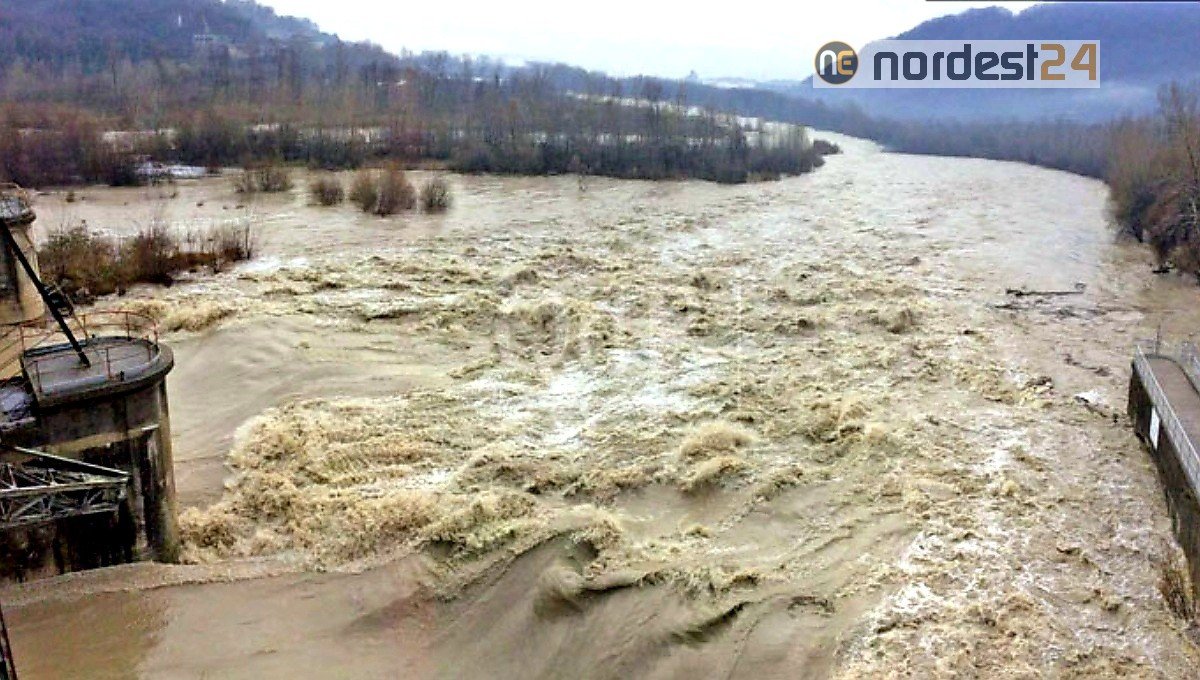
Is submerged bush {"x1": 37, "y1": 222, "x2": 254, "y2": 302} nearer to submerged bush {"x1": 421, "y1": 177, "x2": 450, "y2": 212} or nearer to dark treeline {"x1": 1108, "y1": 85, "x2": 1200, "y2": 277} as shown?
submerged bush {"x1": 421, "y1": 177, "x2": 450, "y2": 212}

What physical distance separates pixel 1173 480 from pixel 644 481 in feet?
21.4

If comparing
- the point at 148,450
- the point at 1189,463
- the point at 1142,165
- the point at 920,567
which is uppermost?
the point at 1142,165

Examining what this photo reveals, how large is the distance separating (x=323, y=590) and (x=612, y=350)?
8655mm

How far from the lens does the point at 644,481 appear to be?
12.5 m

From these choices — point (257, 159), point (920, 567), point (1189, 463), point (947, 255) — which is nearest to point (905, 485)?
point (920, 567)

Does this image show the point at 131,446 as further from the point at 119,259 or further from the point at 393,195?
the point at 393,195

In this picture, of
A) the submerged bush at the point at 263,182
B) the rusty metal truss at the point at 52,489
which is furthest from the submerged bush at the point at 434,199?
the rusty metal truss at the point at 52,489

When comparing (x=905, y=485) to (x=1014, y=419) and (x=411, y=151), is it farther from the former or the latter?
(x=411, y=151)

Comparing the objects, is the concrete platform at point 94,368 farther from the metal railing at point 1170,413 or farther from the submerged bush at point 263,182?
the submerged bush at point 263,182

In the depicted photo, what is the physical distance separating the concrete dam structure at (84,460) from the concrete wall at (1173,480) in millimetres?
11052

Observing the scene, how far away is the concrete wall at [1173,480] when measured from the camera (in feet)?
34.1

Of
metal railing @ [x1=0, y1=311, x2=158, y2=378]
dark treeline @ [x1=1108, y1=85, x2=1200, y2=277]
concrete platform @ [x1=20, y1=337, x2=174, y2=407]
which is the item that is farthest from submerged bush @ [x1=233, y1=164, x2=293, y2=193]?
dark treeline @ [x1=1108, y1=85, x2=1200, y2=277]

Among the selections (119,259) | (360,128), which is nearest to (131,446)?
(119,259)

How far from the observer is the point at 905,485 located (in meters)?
12.2
